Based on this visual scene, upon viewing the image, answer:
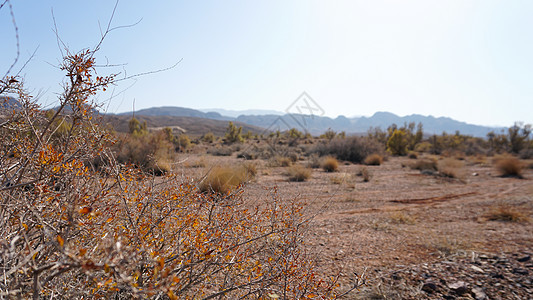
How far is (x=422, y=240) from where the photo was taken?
4.84m

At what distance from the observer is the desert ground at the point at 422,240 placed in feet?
10.7

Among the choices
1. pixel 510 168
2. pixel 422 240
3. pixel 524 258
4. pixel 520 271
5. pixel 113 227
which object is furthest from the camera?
pixel 510 168

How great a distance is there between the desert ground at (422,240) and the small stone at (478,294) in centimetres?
1

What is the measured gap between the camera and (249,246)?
2529mm

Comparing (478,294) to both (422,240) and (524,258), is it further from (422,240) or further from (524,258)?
(422,240)

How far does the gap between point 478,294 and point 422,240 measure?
176cm

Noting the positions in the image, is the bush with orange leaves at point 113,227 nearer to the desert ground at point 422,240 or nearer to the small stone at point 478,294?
the desert ground at point 422,240

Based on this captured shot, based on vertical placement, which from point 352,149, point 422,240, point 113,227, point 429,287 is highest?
point 113,227

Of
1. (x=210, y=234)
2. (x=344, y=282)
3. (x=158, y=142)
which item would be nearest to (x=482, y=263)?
(x=344, y=282)

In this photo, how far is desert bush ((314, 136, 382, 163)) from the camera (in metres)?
18.5

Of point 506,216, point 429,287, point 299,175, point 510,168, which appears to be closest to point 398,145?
point 510,168

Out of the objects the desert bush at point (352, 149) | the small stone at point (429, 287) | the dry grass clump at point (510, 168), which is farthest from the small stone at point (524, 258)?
the desert bush at point (352, 149)

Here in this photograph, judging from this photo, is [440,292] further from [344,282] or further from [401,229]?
[401,229]

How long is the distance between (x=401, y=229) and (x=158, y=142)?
9.69 m
